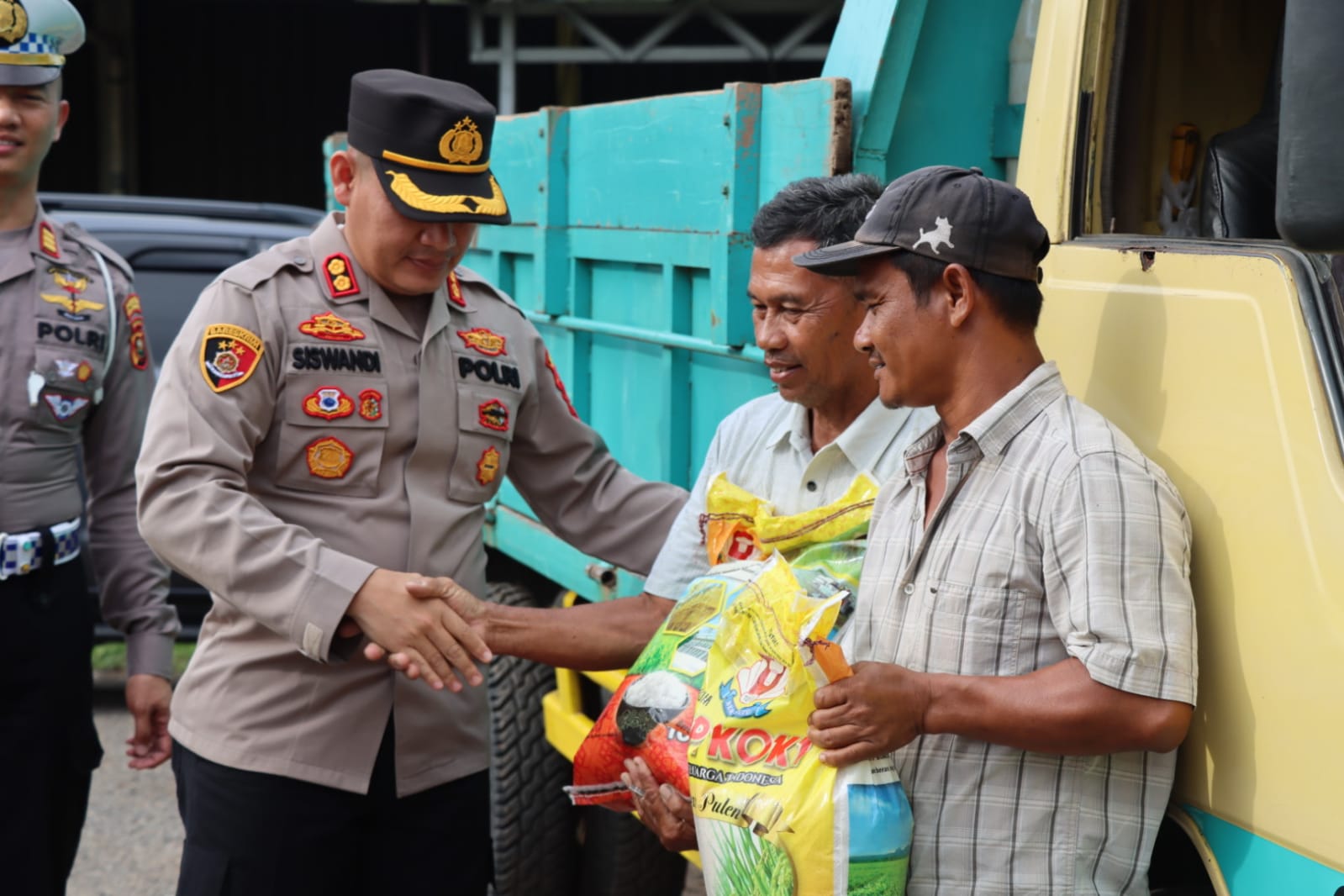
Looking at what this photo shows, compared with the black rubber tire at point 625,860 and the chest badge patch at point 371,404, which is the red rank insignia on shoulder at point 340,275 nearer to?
the chest badge patch at point 371,404

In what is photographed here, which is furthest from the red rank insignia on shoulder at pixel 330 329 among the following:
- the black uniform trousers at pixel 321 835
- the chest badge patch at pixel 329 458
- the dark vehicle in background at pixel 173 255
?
the dark vehicle in background at pixel 173 255

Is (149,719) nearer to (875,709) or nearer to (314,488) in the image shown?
(314,488)

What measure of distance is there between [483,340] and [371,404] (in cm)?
28

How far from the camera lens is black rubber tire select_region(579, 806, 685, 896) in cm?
362

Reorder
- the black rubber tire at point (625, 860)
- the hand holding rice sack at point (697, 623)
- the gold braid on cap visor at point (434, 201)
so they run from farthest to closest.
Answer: the black rubber tire at point (625, 860) < the gold braid on cap visor at point (434, 201) < the hand holding rice sack at point (697, 623)

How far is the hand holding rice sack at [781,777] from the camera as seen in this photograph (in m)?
1.75

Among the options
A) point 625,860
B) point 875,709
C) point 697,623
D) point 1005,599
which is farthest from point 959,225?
Result: point 625,860

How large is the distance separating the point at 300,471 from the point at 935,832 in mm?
1185

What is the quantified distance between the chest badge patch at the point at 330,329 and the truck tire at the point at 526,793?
145 cm

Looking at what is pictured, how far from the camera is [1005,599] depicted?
1.75 m

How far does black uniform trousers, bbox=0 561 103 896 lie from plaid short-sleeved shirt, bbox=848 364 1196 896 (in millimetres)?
1785

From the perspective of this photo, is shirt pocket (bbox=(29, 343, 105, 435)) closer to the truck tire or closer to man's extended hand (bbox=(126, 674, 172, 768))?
man's extended hand (bbox=(126, 674, 172, 768))

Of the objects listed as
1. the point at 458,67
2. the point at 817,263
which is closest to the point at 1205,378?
the point at 817,263

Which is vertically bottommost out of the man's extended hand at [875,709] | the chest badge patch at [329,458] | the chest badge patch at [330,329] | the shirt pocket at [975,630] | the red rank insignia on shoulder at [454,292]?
the man's extended hand at [875,709]
